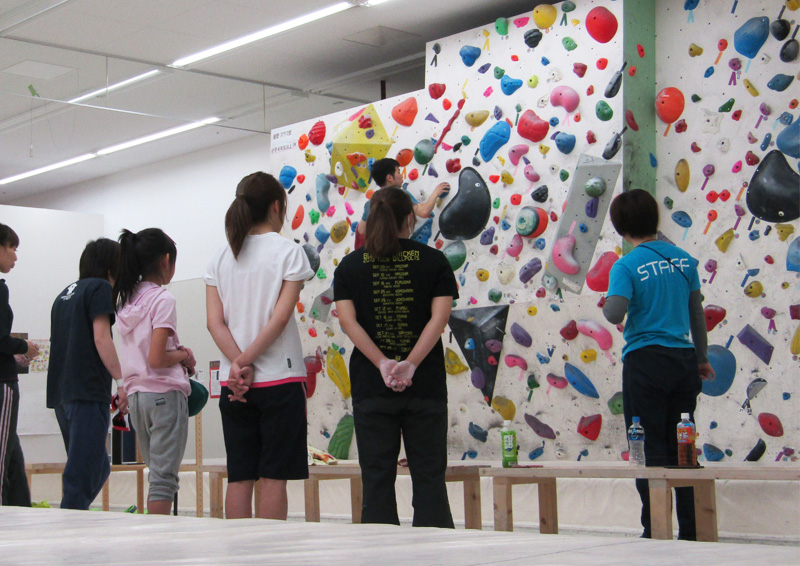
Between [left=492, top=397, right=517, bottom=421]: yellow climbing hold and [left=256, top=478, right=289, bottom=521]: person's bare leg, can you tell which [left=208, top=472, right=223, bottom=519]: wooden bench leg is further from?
[left=256, top=478, right=289, bottom=521]: person's bare leg

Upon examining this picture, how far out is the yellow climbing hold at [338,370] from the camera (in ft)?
20.2

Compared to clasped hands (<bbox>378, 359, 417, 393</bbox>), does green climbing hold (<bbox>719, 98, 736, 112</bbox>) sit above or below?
above

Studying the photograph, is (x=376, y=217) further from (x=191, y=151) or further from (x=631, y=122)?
(x=191, y=151)

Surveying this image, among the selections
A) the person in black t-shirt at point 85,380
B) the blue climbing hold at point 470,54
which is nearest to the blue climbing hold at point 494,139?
the blue climbing hold at point 470,54

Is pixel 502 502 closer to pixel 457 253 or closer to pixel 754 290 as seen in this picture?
pixel 754 290

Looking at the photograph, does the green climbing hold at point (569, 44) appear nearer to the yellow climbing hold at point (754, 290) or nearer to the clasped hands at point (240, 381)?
the yellow climbing hold at point (754, 290)

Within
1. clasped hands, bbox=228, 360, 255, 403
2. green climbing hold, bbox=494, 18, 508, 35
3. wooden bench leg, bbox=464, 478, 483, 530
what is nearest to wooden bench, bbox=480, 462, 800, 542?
wooden bench leg, bbox=464, 478, 483, 530

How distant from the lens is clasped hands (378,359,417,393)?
266 cm

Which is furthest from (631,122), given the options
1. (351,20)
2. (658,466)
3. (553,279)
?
(658,466)

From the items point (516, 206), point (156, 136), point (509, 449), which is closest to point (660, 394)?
point (509, 449)

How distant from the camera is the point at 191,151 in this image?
30.7 ft

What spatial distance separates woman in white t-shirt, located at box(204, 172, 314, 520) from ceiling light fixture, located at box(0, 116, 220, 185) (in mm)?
5538

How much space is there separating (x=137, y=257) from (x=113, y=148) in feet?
20.4

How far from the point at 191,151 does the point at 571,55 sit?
16.8 feet
